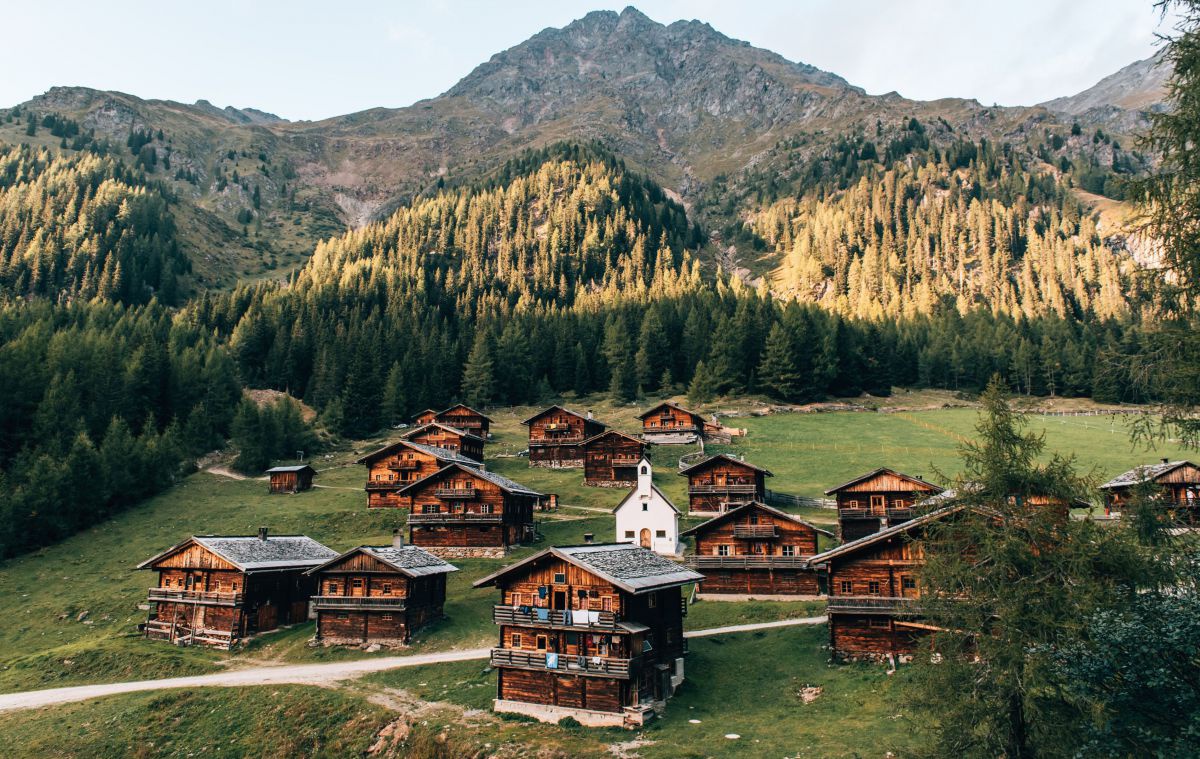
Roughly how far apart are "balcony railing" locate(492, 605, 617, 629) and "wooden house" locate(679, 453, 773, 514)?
31521 millimetres

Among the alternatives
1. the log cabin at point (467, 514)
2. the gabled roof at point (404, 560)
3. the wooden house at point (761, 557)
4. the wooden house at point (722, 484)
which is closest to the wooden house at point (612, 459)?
the wooden house at point (722, 484)

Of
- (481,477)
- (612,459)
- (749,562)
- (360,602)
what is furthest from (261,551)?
(612,459)

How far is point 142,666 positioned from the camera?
147ft

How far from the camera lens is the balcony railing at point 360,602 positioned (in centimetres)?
4616

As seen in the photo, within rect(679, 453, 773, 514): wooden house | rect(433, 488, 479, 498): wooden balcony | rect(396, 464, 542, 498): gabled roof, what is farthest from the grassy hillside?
rect(433, 488, 479, 498): wooden balcony

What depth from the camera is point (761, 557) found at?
50.4m

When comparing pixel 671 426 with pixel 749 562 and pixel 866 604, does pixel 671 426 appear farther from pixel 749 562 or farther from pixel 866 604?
pixel 866 604

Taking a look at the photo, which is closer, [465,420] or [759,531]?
[759,531]

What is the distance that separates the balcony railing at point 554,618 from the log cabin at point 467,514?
23474 mm

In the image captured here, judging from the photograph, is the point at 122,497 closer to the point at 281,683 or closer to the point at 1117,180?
the point at 281,683

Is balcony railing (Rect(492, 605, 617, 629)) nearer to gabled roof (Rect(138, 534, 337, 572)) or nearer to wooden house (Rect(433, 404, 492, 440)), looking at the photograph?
gabled roof (Rect(138, 534, 337, 572))

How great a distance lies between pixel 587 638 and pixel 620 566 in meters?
3.90

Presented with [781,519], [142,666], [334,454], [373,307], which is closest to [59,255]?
[373,307]

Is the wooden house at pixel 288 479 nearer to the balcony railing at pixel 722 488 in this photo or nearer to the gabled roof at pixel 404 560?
the gabled roof at pixel 404 560
